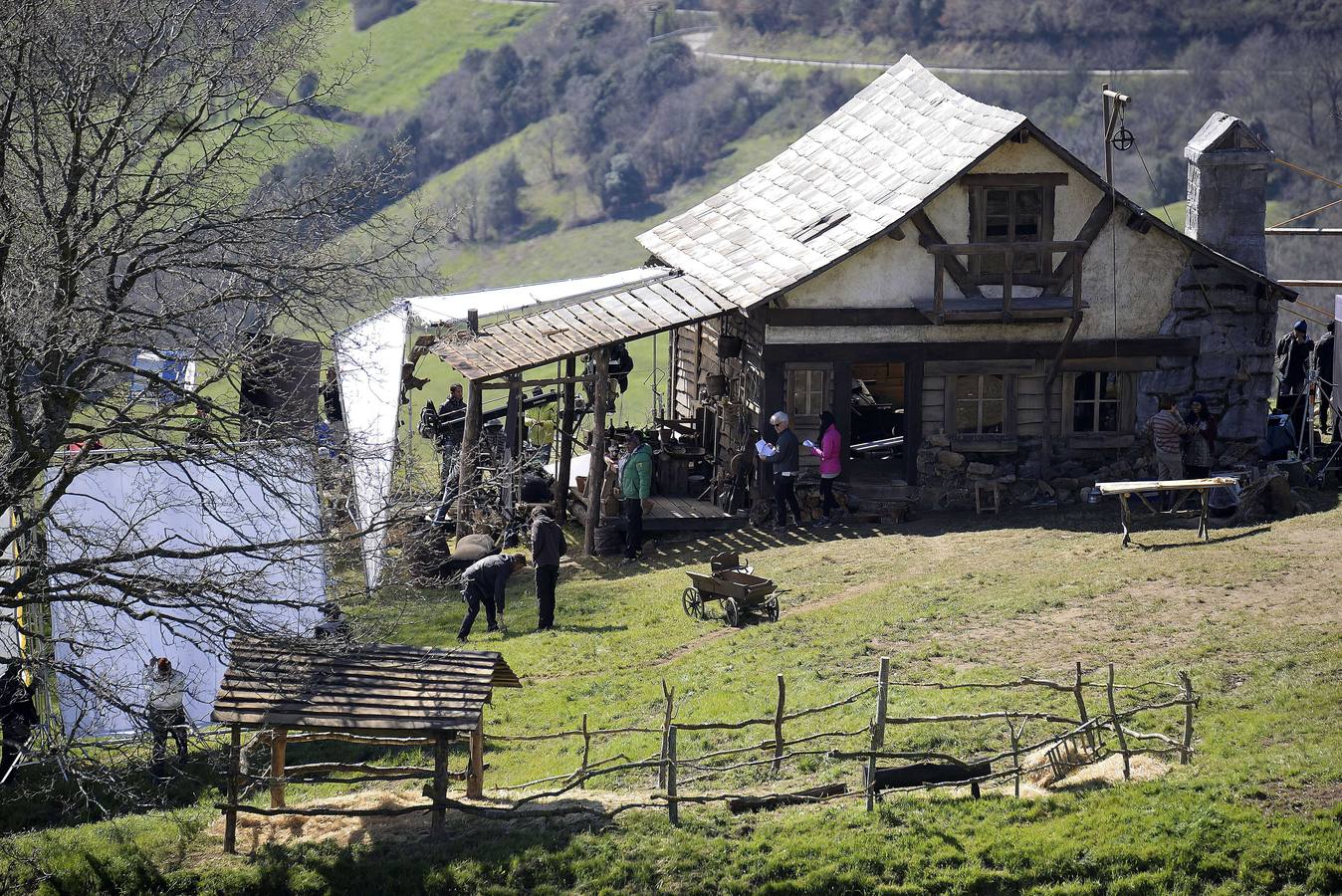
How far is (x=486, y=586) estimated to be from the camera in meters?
21.1

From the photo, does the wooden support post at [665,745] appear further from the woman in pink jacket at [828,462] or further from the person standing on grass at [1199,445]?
the person standing on grass at [1199,445]

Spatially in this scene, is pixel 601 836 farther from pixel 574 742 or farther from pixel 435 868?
pixel 574 742

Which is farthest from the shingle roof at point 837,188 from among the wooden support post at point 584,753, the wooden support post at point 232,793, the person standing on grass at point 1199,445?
the wooden support post at point 232,793

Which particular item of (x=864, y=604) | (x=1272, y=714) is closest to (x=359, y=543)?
(x=864, y=604)

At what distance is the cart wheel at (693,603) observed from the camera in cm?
2097

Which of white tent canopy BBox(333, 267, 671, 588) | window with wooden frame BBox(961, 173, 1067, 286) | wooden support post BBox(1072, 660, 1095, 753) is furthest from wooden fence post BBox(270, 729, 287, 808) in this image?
window with wooden frame BBox(961, 173, 1067, 286)

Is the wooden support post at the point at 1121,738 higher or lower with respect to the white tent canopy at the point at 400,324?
lower

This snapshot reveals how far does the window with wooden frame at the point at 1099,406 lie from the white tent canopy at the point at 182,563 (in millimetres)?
12645

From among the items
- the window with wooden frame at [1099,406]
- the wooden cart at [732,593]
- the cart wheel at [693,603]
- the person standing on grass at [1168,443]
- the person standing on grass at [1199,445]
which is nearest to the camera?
the wooden cart at [732,593]

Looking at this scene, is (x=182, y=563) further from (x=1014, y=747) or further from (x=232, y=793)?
(x=1014, y=747)

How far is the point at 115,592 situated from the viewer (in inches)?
711

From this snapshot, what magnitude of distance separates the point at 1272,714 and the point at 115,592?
481 inches

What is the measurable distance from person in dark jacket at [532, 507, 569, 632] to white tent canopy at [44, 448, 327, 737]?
3157 millimetres

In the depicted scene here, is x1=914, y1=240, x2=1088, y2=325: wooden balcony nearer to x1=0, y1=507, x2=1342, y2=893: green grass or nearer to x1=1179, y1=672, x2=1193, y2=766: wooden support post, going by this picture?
x1=0, y1=507, x2=1342, y2=893: green grass
